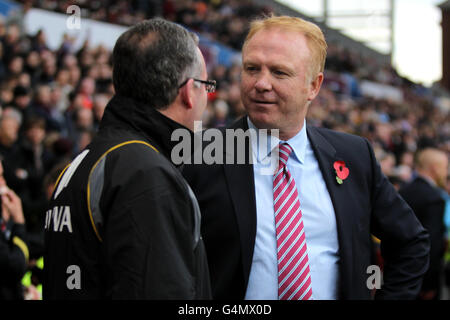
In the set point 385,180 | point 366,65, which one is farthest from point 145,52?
point 366,65

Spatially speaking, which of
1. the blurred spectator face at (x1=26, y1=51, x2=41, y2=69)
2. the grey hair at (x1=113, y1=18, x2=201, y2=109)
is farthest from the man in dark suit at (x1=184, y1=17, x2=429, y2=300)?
the blurred spectator face at (x1=26, y1=51, x2=41, y2=69)

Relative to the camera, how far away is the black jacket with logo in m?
1.31

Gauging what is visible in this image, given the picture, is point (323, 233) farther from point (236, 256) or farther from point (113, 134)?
point (113, 134)

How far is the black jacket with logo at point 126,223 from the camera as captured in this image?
1314 mm

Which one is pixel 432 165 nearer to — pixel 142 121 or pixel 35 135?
pixel 142 121

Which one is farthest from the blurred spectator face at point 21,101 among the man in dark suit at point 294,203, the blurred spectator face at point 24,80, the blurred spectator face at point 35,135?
the man in dark suit at point 294,203

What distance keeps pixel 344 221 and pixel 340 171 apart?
0.71 feet

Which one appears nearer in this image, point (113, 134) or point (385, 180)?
point (113, 134)

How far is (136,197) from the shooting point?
1331 millimetres

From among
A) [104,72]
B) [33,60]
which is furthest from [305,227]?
[104,72]

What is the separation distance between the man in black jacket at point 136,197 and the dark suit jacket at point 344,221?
0.44 m

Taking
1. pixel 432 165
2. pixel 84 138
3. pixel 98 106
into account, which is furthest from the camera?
pixel 98 106

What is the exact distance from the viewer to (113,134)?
149 cm

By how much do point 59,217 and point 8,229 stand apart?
1.79 meters
